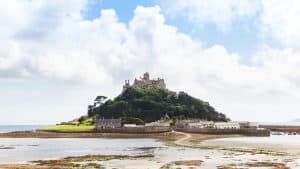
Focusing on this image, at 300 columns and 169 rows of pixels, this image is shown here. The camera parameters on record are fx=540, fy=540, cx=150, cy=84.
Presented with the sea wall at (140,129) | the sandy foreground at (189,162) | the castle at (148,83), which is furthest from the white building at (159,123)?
the sandy foreground at (189,162)

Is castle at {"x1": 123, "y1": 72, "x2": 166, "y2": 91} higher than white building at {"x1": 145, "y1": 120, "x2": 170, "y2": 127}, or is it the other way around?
castle at {"x1": 123, "y1": 72, "x2": 166, "y2": 91}

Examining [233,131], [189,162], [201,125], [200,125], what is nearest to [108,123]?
[200,125]

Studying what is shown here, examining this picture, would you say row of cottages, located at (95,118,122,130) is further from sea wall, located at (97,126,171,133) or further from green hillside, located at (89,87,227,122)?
green hillside, located at (89,87,227,122)

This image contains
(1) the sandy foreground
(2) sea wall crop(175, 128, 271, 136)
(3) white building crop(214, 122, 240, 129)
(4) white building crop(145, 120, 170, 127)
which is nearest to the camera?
(1) the sandy foreground

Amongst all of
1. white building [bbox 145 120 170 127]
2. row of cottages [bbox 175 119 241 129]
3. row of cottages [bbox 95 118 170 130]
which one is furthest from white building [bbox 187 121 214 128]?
row of cottages [bbox 95 118 170 130]

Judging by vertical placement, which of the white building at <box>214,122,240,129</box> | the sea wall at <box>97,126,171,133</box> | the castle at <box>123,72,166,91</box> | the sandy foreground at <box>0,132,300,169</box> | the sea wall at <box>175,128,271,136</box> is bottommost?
the sandy foreground at <box>0,132,300,169</box>

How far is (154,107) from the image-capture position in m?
159

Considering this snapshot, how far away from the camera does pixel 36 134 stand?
485ft

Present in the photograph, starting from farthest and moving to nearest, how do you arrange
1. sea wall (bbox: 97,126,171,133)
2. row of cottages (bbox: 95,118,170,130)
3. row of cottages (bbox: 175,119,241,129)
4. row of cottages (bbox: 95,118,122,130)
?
1. row of cottages (bbox: 95,118,122,130)
2. row of cottages (bbox: 95,118,170,130)
3. row of cottages (bbox: 175,119,241,129)
4. sea wall (bbox: 97,126,171,133)

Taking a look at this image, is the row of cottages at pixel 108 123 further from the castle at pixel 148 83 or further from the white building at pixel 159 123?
the castle at pixel 148 83

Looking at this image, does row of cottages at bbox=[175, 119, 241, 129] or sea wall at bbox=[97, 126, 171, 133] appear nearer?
sea wall at bbox=[97, 126, 171, 133]

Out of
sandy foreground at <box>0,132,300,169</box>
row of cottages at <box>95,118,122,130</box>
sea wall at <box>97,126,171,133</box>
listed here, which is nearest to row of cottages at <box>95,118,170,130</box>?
row of cottages at <box>95,118,122,130</box>

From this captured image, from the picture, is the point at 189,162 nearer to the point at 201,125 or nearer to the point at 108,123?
the point at 201,125

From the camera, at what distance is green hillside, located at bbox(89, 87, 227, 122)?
157250 millimetres
